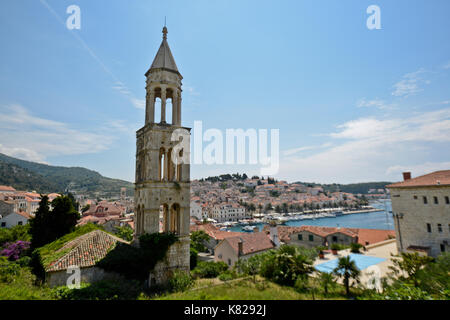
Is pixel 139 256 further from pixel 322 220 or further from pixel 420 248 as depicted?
pixel 322 220

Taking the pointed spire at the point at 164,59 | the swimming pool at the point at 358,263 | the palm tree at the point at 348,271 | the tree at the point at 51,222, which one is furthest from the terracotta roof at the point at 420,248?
the tree at the point at 51,222

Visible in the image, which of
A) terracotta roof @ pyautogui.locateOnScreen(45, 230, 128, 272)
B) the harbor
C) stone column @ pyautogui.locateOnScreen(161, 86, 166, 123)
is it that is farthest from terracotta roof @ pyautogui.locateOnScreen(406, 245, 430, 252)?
the harbor

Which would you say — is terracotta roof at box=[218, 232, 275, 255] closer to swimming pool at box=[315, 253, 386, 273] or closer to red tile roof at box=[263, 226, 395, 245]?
red tile roof at box=[263, 226, 395, 245]

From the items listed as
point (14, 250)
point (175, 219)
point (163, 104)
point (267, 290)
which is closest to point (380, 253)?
point (267, 290)

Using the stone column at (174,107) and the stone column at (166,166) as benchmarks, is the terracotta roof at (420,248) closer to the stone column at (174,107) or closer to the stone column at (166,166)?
the stone column at (166,166)
